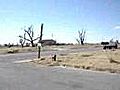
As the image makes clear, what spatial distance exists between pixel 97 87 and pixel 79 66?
11.8 meters

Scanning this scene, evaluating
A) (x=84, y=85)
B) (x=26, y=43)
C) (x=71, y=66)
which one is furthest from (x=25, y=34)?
Result: (x=84, y=85)

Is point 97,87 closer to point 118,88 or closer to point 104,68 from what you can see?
point 118,88

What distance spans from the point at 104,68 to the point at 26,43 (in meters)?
107

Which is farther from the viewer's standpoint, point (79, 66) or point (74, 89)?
point (79, 66)

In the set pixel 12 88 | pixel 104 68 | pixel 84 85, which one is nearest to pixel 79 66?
pixel 104 68

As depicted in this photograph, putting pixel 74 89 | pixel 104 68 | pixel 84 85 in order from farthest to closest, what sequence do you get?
pixel 104 68
pixel 84 85
pixel 74 89

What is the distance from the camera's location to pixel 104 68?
2288cm

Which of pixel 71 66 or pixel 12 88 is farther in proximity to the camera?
pixel 71 66

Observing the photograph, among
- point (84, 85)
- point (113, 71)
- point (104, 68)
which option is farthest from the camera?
point (104, 68)

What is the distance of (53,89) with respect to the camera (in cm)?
1308

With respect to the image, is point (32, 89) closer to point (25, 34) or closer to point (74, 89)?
point (74, 89)

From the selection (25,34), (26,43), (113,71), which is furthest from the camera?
(26,43)

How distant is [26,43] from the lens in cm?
12888

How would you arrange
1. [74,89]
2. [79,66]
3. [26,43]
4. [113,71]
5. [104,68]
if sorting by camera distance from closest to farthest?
[74,89]
[113,71]
[104,68]
[79,66]
[26,43]
